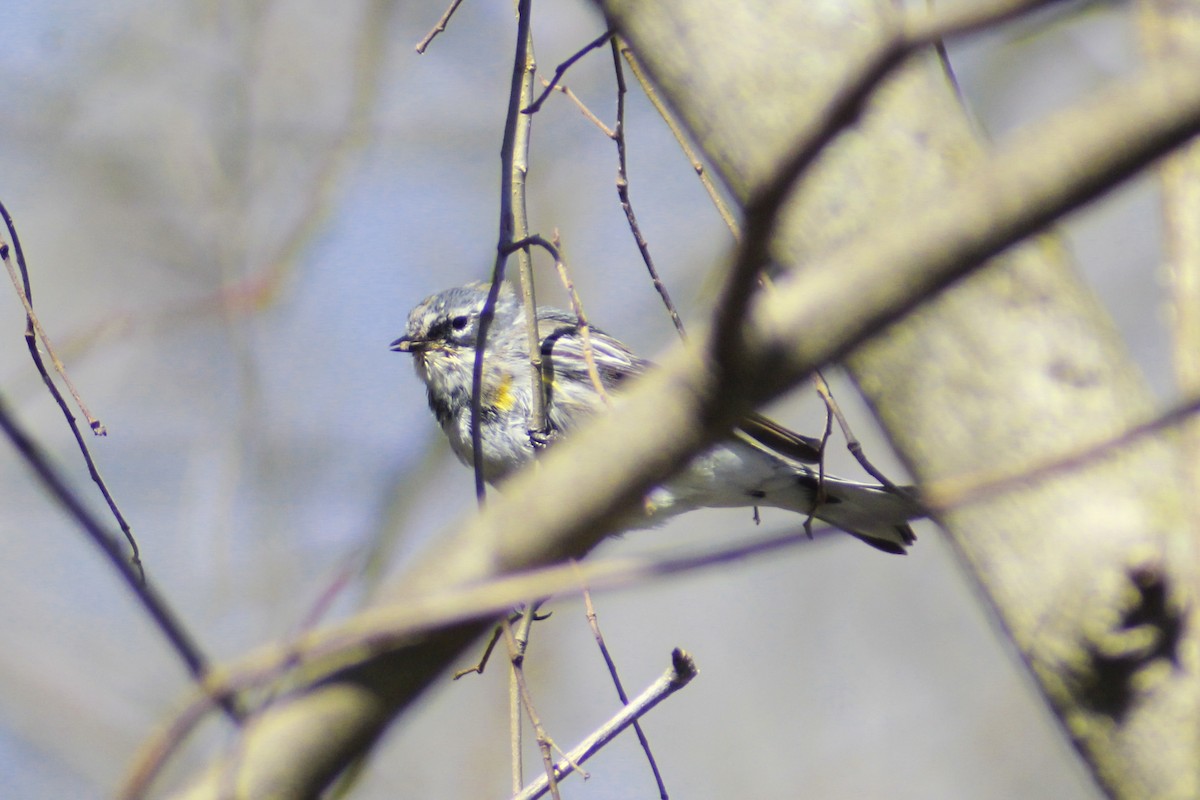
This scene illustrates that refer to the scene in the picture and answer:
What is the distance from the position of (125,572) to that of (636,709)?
121 centimetres

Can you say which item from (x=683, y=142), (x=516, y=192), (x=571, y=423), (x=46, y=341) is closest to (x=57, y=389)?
(x=46, y=341)

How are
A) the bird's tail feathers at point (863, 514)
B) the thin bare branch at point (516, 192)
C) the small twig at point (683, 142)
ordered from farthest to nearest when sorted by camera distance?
the bird's tail feathers at point (863, 514) < the thin bare branch at point (516, 192) < the small twig at point (683, 142)

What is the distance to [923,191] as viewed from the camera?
1.72 meters

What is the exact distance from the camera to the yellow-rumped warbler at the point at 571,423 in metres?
3.78

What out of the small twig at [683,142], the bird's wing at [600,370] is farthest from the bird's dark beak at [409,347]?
the small twig at [683,142]

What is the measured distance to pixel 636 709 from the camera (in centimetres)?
199

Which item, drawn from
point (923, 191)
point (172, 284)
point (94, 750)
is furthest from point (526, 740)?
point (923, 191)

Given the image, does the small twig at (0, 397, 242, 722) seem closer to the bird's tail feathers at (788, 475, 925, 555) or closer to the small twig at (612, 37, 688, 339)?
the small twig at (612, 37, 688, 339)

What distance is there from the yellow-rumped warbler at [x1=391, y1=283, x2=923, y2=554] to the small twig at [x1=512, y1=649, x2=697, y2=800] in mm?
1651

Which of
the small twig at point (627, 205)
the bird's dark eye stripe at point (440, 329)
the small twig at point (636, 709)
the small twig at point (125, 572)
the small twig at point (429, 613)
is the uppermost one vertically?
the bird's dark eye stripe at point (440, 329)

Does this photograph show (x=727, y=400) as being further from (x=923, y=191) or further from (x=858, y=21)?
(x=858, y=21)

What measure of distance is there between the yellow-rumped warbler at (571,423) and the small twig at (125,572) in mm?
2473

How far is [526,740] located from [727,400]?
701 centimetres

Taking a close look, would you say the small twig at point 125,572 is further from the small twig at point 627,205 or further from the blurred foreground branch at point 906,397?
the small twig at point 627,205
